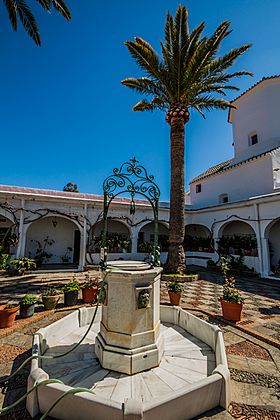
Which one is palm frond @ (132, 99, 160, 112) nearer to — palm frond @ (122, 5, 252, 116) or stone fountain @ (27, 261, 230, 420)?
palm frond @ (122, 5, 252, 116)

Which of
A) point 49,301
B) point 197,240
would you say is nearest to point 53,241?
point 49,301

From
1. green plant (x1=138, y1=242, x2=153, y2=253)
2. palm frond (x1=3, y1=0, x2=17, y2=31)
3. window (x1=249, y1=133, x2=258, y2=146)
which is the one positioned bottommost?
green plant (x1=138, y1=242, x2=153, y2=253)

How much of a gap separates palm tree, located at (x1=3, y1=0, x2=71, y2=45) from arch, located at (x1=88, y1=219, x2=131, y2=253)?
9.72 metres

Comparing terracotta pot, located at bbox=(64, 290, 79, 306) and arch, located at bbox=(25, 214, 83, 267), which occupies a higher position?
arch, located at bbox=(25, 214, 83, 267)

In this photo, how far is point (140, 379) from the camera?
292cm

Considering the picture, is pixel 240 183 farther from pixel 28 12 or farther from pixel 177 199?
pixel 28 12

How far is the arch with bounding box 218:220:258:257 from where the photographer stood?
12.7m

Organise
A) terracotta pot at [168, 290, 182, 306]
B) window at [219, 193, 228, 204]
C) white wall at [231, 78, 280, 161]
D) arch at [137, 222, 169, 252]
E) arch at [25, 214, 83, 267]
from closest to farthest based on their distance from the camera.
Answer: terracotta pot at [168, 290, 182, 306] < arch at [25, 214, 83, 267] < white wall at [231, 78, 280, 161] < arch at [137, 222, 169, 252] < window at [219, 193, 228, 204]

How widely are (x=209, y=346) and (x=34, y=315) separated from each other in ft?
14.3

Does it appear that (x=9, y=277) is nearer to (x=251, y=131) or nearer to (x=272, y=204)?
(x=272, y=204)

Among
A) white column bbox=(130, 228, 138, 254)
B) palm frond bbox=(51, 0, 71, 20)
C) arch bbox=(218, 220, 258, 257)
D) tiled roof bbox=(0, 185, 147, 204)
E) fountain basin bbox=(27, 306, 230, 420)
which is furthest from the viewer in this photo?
white column bbox=(130, 228, 138, 254)

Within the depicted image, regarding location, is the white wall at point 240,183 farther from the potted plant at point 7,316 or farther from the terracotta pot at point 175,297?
the potted plant at point 7,316

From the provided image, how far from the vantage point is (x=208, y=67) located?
33.4 ft

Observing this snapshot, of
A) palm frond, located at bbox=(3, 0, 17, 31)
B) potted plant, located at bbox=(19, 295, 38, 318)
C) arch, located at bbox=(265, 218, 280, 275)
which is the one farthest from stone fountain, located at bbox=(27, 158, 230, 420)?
arch, located at bbox=(265, 218, 280, 275)
